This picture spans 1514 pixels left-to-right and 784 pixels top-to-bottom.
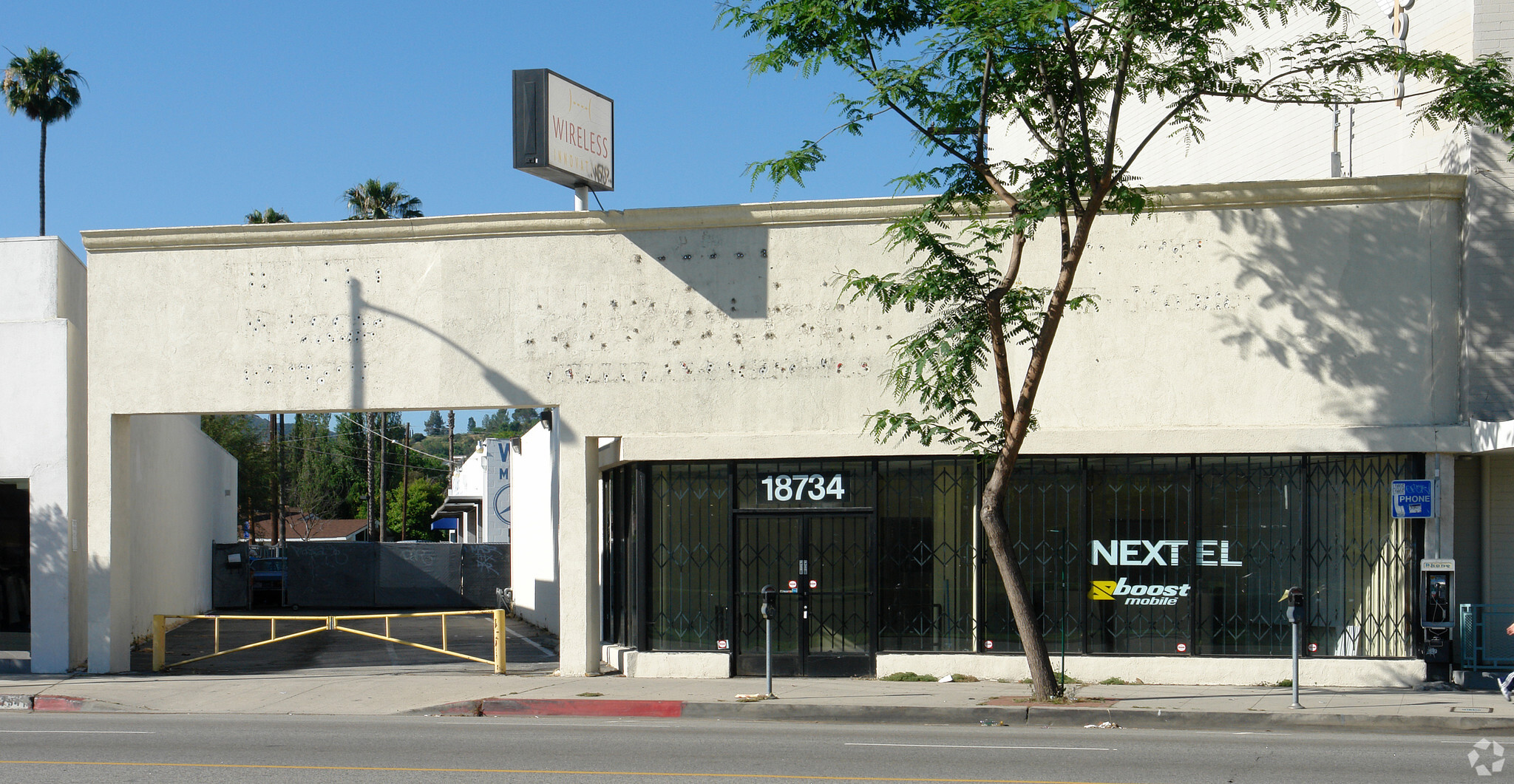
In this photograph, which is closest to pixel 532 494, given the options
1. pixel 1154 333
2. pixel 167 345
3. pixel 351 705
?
pixel 167 345

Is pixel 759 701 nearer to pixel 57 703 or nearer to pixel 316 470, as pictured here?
pixel 57 703

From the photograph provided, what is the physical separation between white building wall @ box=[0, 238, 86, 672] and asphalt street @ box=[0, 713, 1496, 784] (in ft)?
13.2

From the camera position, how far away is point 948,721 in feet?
42.1

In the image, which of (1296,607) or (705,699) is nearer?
A: (1296,607)

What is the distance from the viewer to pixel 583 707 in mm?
13625

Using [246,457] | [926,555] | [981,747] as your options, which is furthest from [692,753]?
[246,457]

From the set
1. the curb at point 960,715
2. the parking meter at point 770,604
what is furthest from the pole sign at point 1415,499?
the parking meter at point 770,604

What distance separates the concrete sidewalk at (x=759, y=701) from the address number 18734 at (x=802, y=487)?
222 cm

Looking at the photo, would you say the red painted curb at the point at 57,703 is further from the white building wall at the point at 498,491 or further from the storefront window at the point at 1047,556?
the white building wall at the point at 498,491

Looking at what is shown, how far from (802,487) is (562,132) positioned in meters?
5.44

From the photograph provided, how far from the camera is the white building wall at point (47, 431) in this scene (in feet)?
54.6

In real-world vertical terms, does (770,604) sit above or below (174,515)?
below

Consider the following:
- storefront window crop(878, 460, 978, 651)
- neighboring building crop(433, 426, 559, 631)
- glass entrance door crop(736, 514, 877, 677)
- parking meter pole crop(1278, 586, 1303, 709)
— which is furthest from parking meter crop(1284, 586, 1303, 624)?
neighboring building crop(433, 426, 559, 631)

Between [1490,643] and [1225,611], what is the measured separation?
3.27 metres
